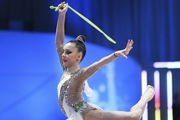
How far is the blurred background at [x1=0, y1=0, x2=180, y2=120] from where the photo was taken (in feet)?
10.1

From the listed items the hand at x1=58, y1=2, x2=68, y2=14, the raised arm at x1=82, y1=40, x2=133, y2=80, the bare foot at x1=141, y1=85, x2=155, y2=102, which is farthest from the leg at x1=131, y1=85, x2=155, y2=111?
the hand at x1=58, y1=2, x2=68, y2=14

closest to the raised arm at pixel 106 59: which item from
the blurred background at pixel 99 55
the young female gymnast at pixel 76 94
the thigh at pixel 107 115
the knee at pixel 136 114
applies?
the young female gymnast at pixel 76 94

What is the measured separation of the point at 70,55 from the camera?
1927 millimetres

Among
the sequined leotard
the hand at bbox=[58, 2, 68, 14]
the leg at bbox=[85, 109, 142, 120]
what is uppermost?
the hand at bbox=[58, 2, 68, 14]

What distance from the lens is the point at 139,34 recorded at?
3176mm

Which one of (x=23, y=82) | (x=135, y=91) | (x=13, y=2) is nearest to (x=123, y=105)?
(x=135, y=91)

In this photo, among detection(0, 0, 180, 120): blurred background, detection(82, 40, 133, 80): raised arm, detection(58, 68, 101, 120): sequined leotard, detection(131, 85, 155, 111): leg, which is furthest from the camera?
detection(0, 0, 180, 120): blurred background

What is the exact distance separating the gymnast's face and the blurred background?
3.94 ft

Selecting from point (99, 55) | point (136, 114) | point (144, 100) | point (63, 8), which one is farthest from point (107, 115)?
point (99, 55)

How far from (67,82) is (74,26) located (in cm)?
132

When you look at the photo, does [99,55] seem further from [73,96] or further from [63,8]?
[73,96]

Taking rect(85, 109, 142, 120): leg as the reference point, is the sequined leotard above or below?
above

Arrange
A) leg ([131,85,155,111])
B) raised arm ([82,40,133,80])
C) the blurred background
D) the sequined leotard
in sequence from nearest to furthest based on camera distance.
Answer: raised arm ([82,40,133,80]), the sequined leotard, leg ([131,85,155,111]), the blurred background

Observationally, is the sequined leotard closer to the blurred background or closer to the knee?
the knee
